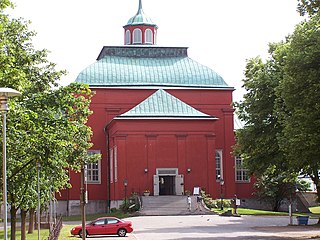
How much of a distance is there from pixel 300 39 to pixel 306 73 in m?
2.16

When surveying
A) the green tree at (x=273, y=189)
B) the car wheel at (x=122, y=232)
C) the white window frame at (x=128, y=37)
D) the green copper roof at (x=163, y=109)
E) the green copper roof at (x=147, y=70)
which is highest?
the white window frame at (x=128, y=37)

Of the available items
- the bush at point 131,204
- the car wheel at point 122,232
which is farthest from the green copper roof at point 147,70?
the car wheel at point 122,232

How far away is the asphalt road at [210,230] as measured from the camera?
114ft

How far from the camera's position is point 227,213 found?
54.5m

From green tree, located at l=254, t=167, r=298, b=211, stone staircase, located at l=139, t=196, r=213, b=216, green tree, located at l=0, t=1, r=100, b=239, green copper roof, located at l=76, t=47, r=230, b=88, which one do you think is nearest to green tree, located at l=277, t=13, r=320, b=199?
green tree, located at l=0, t=1, r=100, b=239

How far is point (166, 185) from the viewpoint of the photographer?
64.7 metres

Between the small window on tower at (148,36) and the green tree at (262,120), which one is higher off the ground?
the small window on tower at (148,36)

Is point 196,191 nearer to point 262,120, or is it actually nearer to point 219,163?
point 219,163

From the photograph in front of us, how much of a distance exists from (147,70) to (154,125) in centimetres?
1057

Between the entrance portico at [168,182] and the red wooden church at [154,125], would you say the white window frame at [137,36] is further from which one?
the entrance portico at [168,182]

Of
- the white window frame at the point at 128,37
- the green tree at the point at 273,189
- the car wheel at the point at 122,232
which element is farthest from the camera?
the white window frame at the point at 128,37

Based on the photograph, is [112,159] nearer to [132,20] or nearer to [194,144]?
[194,144]

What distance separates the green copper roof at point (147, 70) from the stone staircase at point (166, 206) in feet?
48.9

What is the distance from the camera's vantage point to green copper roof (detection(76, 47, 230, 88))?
71062mm
